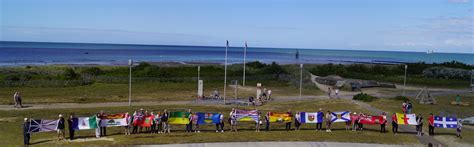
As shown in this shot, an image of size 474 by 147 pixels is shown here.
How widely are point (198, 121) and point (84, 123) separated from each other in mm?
6690

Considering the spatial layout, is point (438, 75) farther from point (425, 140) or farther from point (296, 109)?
point (425, 140)

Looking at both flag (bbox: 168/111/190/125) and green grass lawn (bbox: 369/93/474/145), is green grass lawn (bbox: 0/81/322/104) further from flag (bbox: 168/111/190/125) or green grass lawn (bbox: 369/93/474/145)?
flag (bbox: 168/111/190/125)

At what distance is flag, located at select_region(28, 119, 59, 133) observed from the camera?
2714 centimetres

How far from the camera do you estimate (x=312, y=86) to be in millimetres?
64875

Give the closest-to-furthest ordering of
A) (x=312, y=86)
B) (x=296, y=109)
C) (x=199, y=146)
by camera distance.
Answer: (x=199, y=146), (x=296, y=109), (x=312, y=86)

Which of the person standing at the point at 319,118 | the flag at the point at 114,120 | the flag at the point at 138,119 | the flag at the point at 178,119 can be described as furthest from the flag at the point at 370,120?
the flag at the point at 114,120

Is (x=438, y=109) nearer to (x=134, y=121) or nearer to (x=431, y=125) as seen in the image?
(x=431, y=125)

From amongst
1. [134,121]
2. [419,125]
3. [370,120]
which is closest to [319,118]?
[370,120]

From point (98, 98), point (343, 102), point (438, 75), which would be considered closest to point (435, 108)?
point (343, 102)

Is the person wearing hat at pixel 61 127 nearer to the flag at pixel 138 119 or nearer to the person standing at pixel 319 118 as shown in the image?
the flag at pixel 138 119

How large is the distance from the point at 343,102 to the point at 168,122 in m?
21.3

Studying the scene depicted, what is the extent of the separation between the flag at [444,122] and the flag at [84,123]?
20176 millimetres

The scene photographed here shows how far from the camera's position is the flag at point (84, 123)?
28266 millimetres

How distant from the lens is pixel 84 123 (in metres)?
28.4
